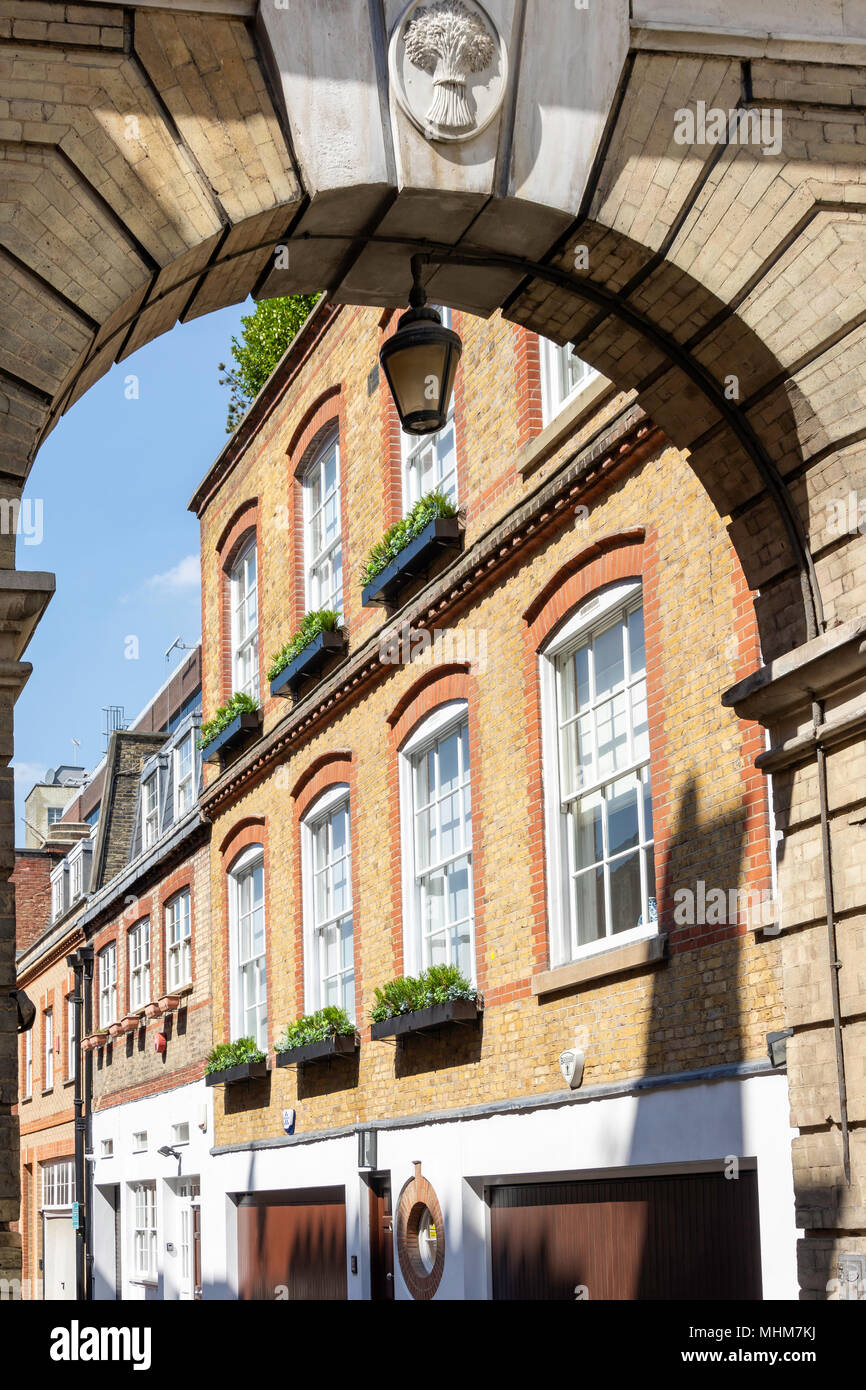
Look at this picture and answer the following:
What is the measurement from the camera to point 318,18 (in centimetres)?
668

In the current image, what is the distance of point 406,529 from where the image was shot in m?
15.1

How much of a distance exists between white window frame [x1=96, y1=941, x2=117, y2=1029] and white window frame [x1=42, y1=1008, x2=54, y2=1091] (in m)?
4.41

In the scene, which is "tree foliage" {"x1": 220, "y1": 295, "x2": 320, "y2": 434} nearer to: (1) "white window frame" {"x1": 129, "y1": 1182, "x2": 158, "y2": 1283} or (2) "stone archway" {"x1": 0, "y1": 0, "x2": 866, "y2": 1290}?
(1) "white window frame" {"x1": 129, "y1": 1182, "x2": 158, "y2": 1283}

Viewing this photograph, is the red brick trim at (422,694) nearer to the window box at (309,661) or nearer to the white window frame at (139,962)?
the window box at (309,661)

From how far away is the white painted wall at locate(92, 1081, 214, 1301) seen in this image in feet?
70.0

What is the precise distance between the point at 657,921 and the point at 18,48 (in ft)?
21.7

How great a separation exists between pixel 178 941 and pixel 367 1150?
Result: 9.24 meters

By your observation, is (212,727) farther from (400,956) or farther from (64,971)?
(64,971)

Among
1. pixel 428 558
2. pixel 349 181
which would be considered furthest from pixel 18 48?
pixel 428 558

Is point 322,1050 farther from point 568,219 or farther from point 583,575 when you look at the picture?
point 568,219

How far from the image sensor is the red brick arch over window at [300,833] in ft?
53.2

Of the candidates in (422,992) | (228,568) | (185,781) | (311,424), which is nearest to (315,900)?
(422,992)

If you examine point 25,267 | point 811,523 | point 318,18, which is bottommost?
point 811,523

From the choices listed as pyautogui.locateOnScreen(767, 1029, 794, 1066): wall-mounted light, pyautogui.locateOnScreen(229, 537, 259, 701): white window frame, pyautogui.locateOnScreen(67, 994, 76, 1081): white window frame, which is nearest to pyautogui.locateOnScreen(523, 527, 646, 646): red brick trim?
pyautogui.locateOnScreen(767, 1029, 794, 1066): wall-mounted light
